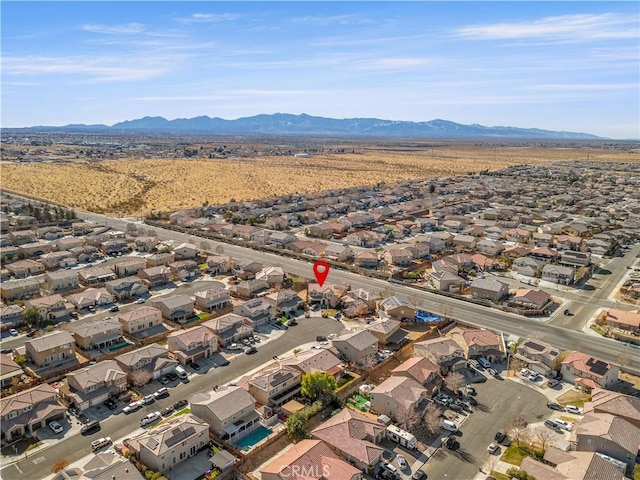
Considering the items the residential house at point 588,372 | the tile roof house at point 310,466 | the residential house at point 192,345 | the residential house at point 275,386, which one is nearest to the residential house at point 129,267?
the residential house at point 192,345

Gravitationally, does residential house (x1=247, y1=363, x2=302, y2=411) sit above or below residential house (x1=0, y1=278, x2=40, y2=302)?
below

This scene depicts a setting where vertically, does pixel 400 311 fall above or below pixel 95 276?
below

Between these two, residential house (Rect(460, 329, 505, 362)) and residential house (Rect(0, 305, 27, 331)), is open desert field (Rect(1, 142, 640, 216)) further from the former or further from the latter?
residential house (Rect(460, 329, 505, 362))

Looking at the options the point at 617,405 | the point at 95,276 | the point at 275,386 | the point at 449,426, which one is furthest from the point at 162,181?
the point at 617,405

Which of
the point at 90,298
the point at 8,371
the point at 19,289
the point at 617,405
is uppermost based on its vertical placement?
the point at 19,289

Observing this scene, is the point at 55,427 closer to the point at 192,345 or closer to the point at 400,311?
the point at 192,345

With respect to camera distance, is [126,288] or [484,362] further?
[126,288]

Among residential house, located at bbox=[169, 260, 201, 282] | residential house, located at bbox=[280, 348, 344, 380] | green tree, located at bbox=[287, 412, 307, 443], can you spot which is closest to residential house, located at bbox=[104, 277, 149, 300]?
residential house, located at bbox=[169, 260, 201, 282]
